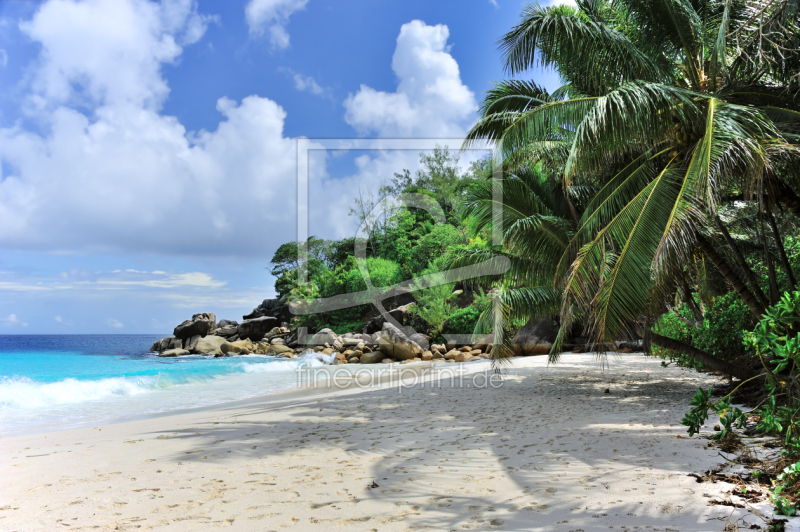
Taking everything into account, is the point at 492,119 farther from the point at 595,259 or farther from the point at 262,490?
the point at 262,490

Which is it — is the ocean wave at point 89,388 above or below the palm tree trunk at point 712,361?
below

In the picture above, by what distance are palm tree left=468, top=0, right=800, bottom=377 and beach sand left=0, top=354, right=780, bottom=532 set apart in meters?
1.76

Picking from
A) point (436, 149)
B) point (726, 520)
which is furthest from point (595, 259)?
point (436, 149)

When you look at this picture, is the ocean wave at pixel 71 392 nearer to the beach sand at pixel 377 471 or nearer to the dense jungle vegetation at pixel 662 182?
the beach sand at pixel 377 471

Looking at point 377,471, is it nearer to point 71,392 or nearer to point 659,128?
point 659,128

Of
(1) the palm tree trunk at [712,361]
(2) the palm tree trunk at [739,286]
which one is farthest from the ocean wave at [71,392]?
(2) the palm tree trunk at [739,286]

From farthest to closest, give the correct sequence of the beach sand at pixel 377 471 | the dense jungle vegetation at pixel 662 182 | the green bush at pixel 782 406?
the dense jungle vegetation at pixel 662 182, the beach sand at pixel 377 471, the green bush at pixel 782 406

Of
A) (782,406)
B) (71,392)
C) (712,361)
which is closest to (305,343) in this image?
(71,392)

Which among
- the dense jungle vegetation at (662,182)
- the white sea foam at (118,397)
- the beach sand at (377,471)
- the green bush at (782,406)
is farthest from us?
the white sea foam at (118,397)

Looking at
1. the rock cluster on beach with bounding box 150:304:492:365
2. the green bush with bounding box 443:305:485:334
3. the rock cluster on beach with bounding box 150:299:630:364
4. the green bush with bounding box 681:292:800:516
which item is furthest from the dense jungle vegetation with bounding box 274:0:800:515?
the green bush with bounding box 443:305:485:334

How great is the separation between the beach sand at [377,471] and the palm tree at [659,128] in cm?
176

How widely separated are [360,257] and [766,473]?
94.5ft

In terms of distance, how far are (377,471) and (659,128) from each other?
594 centimetres

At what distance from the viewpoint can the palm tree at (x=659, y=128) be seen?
5445mm
